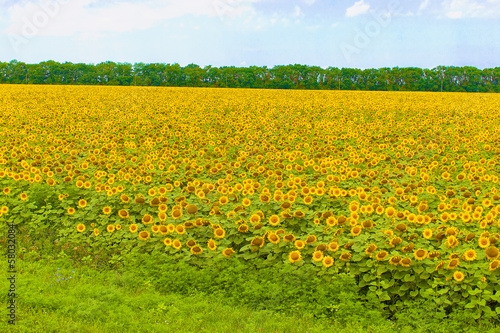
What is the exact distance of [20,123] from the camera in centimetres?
1488

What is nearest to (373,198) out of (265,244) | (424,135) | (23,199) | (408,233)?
(408,233)

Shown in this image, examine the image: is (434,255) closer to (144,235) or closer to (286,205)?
(286,205)

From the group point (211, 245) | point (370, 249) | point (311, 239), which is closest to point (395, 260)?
point (370, 249)

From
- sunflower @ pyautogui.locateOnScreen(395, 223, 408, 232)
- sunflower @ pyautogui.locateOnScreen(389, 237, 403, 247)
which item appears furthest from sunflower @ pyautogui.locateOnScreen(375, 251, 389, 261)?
sunflower @ pyautogui.locateOnScreen(395, 223, 408, 232)

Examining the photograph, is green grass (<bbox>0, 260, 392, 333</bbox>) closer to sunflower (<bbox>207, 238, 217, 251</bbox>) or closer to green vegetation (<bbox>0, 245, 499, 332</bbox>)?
green vegetation (<bbox>0, 245, 499, 332</bbox>)

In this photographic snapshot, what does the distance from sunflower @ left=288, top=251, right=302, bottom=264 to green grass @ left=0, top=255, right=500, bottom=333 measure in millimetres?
715

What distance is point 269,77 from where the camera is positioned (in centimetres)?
7725

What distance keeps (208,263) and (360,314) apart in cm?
210

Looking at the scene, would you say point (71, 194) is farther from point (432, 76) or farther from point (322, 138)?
point (432, 76)

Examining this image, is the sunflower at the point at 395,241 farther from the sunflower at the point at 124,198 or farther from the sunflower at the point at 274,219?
the sunflower at the point at 124,198

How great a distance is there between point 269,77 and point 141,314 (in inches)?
2946

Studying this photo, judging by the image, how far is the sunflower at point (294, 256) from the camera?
543 cm

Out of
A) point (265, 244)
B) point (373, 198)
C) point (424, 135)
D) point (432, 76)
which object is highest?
point (432, 76)

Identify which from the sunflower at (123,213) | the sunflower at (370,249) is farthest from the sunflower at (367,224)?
the sunflower at (123,213)
